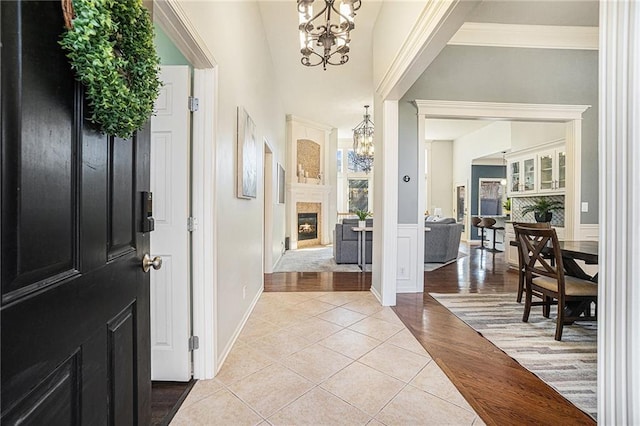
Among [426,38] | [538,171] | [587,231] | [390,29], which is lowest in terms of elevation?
[587,231]

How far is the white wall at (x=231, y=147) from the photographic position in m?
2.03

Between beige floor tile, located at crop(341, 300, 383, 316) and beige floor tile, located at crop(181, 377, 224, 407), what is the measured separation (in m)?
1.69

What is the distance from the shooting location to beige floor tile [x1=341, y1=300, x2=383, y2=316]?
3.17m

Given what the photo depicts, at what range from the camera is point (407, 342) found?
2445mm

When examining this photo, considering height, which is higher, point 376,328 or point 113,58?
point 113,58

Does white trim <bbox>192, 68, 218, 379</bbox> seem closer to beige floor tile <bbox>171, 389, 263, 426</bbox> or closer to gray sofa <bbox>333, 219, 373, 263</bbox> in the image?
beige floor tile <bbox>171, 389, 263, 426</bbox>

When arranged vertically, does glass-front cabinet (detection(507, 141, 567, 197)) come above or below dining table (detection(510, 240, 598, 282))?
above

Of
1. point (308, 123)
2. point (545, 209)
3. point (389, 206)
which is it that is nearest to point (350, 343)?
point (389, 206)

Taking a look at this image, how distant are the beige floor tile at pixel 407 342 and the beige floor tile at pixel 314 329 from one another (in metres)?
0.50

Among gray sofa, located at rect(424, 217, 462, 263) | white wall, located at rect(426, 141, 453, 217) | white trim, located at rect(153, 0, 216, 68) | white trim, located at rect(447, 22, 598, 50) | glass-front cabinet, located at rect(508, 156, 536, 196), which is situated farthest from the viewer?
white wall, located at rect(426, 141, 453, 217)

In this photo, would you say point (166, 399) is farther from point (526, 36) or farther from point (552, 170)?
point (552, 170)

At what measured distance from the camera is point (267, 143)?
4449 mm

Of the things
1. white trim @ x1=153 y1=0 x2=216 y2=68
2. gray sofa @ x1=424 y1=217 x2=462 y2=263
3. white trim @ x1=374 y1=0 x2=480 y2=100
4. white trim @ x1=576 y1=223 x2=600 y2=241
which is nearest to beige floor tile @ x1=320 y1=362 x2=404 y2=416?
white trim @ x1=153 y1=0 x2=216 y2=68

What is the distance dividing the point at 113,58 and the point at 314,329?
2490 millimetres
